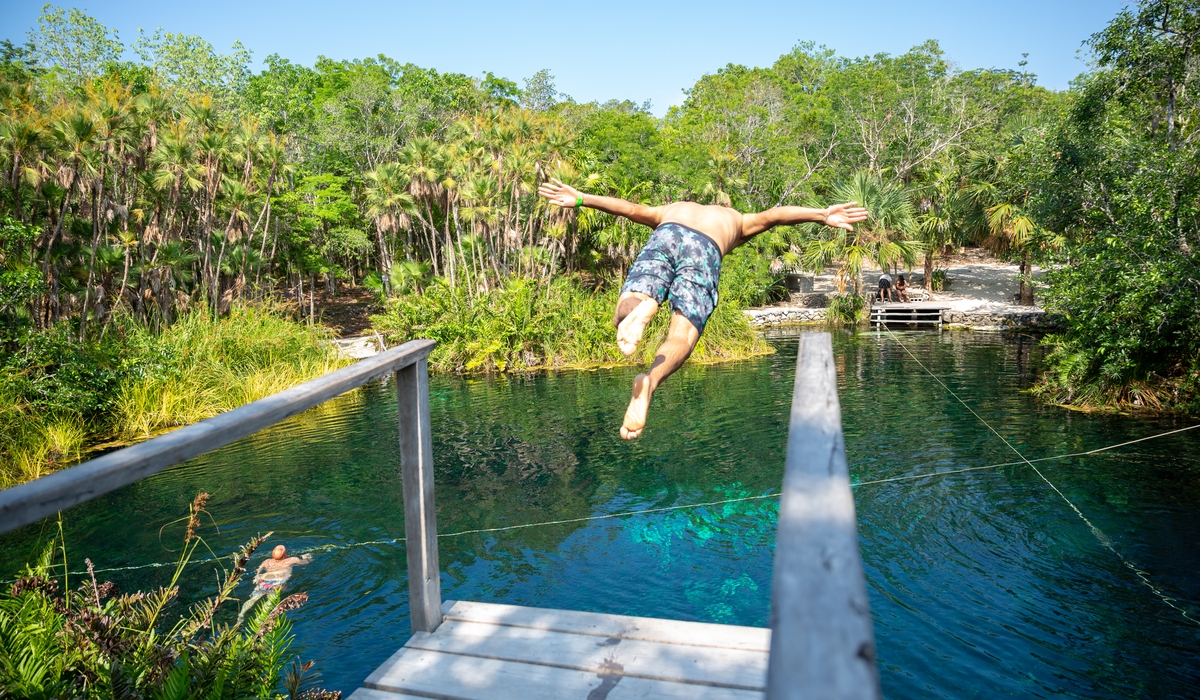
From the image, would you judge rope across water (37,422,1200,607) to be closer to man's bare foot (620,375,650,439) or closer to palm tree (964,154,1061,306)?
man's bare foot (620,375,650,439)

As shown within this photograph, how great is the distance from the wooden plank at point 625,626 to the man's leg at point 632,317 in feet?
3.66

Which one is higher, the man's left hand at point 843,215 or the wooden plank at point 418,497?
the man's left hand at point 843,215

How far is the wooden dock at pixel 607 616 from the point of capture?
29.1 inches

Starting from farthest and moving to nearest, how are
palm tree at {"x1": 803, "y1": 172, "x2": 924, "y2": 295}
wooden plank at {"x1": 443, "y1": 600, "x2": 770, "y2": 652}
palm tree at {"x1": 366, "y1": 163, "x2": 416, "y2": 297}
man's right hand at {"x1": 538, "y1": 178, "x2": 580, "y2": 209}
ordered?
1. palm tree at {"x1": 803, "y1": 172, "x2": 924, "y2": 295}
2. palm tree at {"x1": 366, "y1": 163, "x2": 416, "y2": 297}
3. man's right hand at {"x1": 538, "y1": 178, "x2": 580, "y2": 209}
4. wooden plank at {"x1": 443, "y1": 600, "x2": 770, "y2": 652}

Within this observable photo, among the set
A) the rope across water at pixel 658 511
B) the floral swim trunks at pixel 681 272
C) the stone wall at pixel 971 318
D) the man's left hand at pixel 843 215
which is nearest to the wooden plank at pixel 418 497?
the floral swim trunks at pixel 681 272

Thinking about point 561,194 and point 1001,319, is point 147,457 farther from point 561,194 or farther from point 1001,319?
point 1001,319

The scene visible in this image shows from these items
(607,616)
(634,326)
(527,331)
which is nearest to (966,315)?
(527,331)

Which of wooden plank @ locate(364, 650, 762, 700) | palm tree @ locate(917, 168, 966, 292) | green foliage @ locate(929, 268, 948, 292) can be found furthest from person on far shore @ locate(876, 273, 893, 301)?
wooden plank @ locate(364, 650, 762, 700)

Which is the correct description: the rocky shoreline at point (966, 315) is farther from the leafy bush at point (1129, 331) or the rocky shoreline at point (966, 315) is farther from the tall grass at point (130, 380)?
the tall grass at point (130, 380)

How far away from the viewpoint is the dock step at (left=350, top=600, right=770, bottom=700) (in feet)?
7.82

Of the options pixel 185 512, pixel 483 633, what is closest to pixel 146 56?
pixel 185 512

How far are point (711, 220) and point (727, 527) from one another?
5.11 metres

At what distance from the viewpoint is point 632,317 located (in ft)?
12.1

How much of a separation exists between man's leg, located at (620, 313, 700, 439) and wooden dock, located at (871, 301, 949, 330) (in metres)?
22.0
